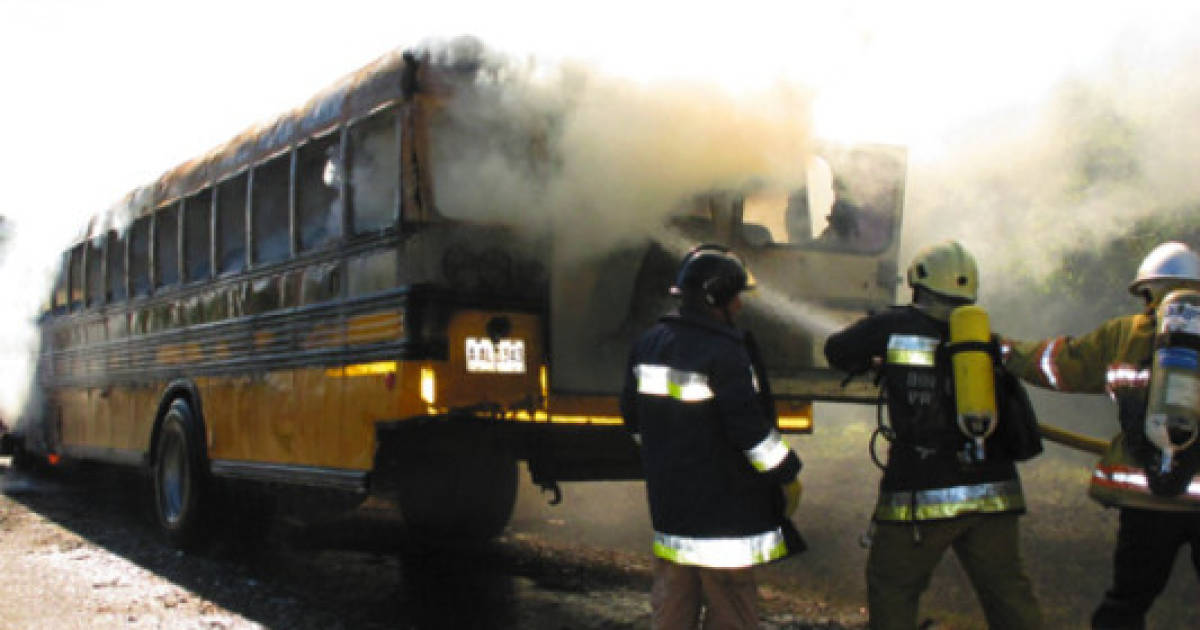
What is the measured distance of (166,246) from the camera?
8211 mm

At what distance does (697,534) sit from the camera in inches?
129

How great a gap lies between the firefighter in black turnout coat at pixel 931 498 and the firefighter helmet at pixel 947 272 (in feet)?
0.47

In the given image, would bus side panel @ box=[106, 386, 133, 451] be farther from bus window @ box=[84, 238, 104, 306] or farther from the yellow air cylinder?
the yellow air cylinder

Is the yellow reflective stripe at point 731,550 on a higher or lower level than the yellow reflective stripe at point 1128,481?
lower

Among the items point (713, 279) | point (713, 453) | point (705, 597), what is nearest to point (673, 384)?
point (713, 453)

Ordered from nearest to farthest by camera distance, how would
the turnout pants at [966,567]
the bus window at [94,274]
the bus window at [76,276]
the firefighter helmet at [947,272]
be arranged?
1. the turnout pants at [966,567]
2. the firefighter helmet at [947,272]
3. the bus window at [94,274]
4. the bus window at [76,276]

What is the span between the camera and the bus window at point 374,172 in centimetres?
539

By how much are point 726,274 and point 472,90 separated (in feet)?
7.60

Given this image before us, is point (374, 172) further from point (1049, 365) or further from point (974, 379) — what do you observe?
point (1049, 365)

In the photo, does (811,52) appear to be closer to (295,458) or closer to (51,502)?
(295,458)

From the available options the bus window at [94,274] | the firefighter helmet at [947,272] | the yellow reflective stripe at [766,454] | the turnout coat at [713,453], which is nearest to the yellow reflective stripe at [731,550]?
the turnout coat at [713,453]

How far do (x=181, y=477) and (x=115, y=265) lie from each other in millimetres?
2500

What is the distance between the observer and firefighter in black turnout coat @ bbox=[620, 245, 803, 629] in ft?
10.6

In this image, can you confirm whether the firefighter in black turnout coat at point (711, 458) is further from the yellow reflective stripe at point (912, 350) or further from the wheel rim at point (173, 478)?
Result: the wheel rim at point (173, 478)
